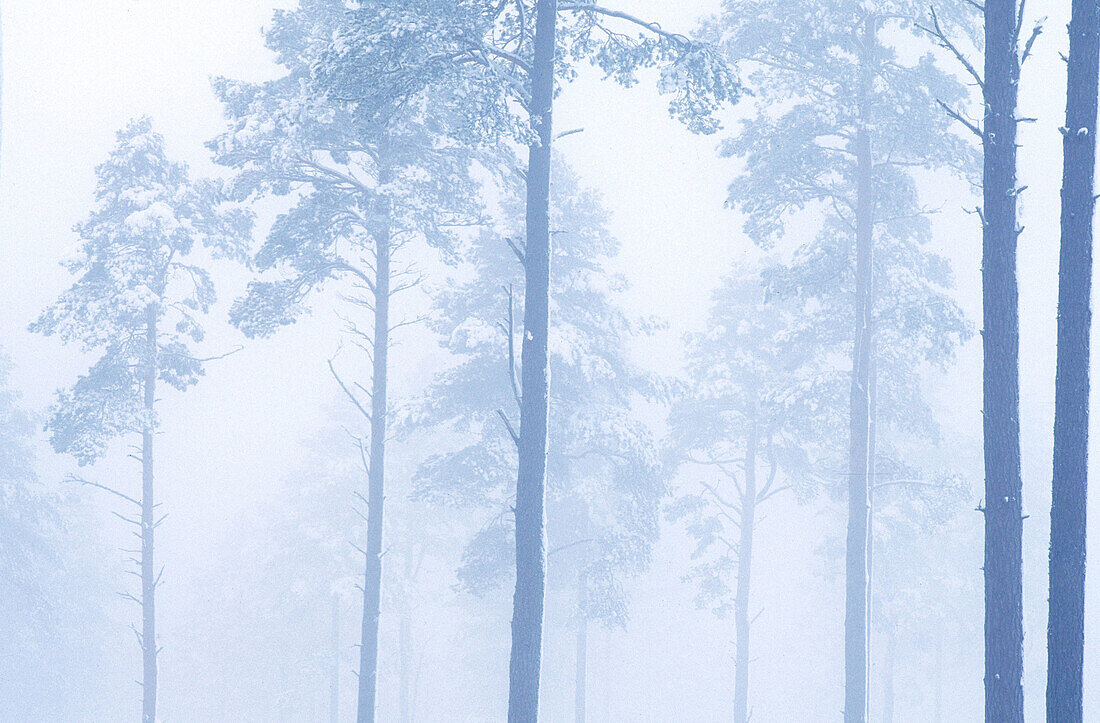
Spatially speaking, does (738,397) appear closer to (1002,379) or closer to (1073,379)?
(1002,379)

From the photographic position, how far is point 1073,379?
7.74 meters

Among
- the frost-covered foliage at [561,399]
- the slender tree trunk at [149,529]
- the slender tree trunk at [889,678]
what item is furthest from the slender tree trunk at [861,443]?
the slender tree trunk at [889,678]

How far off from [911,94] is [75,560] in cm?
4069

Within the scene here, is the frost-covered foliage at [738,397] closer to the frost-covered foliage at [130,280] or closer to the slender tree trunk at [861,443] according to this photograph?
the slender tree trunk at [861,443]

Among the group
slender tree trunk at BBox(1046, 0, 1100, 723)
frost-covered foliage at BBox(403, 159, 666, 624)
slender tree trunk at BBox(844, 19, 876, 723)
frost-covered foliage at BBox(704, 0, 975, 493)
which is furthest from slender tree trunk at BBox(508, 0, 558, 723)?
frost-covered foliage at BBox(403, 159, 666, 624)

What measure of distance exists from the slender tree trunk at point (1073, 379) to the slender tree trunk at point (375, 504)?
10880 mm

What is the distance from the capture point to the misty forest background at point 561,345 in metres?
9.05

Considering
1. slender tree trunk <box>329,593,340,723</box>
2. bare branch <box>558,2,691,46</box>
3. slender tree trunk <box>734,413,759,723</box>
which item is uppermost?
bare branch <box>558,2,691,46</box>

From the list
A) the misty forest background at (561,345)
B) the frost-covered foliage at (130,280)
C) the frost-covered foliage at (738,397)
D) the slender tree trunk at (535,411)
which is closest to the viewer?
the misty forest background at (561,345)

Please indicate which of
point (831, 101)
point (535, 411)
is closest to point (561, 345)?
point (831, 101)

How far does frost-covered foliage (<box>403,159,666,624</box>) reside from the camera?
22.3 meters

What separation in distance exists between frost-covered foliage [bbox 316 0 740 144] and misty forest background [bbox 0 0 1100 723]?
4cm

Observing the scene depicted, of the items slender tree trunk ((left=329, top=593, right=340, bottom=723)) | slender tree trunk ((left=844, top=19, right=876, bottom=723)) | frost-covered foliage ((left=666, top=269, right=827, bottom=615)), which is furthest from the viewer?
slender tree trunk ((left=329, top=593, right=340, bottom=723))

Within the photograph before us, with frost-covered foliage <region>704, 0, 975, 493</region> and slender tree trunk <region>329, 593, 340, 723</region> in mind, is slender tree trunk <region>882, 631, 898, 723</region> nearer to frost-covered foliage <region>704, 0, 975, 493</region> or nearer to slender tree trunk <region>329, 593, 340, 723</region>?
frost-covered foliage <region>704, 0, 975, 493</region>
